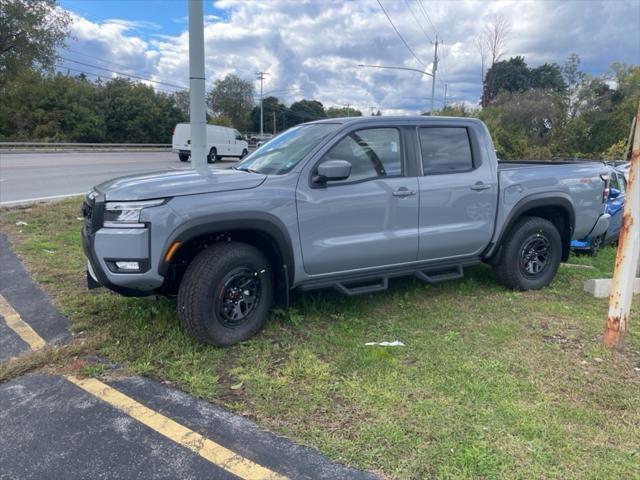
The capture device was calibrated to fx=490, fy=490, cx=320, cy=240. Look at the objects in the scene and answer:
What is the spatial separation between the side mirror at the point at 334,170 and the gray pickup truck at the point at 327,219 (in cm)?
1

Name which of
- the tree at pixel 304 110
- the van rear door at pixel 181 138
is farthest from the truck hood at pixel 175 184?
the tree at pixel 304 110

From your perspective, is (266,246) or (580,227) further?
(580,227)

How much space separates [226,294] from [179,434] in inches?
48.6

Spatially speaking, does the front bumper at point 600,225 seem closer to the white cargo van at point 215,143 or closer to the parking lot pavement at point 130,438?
the parking lot pavement at point 130,438

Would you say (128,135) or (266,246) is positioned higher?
(128,135)

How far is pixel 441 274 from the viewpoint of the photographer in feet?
16.3

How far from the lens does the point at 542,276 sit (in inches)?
221

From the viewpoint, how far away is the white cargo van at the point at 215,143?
26.1 metres

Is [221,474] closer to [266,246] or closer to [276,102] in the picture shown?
[266,246]

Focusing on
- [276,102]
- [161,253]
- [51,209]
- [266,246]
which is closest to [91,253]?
[161,253]

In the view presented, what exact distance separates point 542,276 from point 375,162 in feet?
8.61

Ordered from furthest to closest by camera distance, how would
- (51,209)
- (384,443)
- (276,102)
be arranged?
(276,102)
(51,209)
(384,443)

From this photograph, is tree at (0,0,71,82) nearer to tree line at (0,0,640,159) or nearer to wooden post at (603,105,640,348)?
tree line at (0,0,640,159)

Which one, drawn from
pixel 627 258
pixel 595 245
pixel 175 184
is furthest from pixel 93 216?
pixel 595 245
